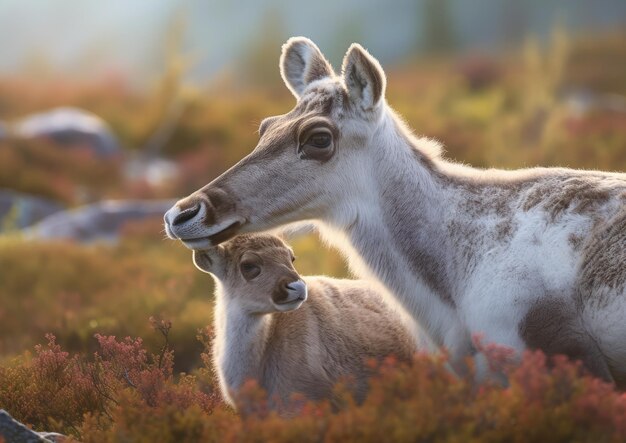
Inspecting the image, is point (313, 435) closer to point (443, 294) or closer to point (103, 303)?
point (443, 294)

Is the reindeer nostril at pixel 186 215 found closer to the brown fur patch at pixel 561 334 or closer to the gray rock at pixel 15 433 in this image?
the gray rock at pixel 15 433

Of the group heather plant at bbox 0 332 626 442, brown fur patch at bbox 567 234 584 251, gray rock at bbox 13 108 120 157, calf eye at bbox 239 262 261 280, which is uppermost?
gray rock at bbox 13 108 120 157

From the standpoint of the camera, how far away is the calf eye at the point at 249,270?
714cm

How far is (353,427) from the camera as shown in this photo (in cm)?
490

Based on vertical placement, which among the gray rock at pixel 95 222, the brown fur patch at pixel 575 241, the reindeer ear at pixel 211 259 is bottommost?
the brown fur patch at pixel 575 241

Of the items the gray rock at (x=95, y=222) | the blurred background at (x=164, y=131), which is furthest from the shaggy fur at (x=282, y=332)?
the gray rock at (x=95, y=222)

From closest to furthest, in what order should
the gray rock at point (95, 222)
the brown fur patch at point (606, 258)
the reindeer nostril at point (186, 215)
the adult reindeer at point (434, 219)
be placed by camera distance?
the brown fur patch at point (606, 258), the adult reindeer at point (434, 219), the reindeer nostril at point (186, 215), the gray rock at point (95, 222)

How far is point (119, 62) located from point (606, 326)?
36.1 metres

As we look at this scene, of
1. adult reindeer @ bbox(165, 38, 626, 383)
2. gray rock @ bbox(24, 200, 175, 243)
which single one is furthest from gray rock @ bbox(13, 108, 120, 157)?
adult reindeer @ bbox(165, 38, 626, 383)

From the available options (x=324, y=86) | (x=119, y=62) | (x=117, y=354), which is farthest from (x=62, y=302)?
(x=119, y=62)

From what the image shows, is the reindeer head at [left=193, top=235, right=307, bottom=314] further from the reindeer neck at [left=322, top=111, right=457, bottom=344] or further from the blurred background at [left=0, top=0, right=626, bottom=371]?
the blurred background at [left=0, top=0, right=626, bottom=371]

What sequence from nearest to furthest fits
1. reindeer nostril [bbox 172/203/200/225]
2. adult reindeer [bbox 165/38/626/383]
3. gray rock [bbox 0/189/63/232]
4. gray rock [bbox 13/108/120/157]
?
adult reindeer [bbox 165/38/626/383], reindeer nostril [bbox 172/203/200/225], gray rock [bbox 0/189/63/232], gray rock [bbox 13/108/120/157]

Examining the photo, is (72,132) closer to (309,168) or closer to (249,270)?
(249,270)

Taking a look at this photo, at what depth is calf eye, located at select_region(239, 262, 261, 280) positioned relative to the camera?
7.14 meters
